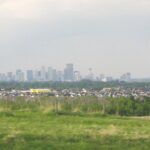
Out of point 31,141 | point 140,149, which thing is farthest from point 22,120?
point 140,149

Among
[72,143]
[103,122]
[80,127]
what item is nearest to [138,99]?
[103,122]

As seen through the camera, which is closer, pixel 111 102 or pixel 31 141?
pixel 31 141

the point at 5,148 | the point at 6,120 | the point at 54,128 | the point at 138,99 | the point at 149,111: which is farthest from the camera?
the point at 138,99

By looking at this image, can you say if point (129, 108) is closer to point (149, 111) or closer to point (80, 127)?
point (149, 111)

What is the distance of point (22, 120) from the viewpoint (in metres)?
18.4

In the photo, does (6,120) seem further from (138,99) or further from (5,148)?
(138,99)

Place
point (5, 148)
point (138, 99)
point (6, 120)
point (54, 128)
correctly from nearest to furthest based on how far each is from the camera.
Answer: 1. point (5, 148)
2. point (54, 128)
3. point (6, 120)
4. point (138, 99)

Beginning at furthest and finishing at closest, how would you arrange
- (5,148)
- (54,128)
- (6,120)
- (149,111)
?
(149,111), (6,120), (54,128), (5,148)

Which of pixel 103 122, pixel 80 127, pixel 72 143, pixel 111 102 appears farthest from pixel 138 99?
pixel 72 143

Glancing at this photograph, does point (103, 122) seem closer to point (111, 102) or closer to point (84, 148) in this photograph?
point (84, 148)

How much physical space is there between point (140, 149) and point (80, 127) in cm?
394

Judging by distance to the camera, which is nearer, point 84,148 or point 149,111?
point 84,148

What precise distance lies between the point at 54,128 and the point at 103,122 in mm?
3366

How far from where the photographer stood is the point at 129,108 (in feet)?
112
